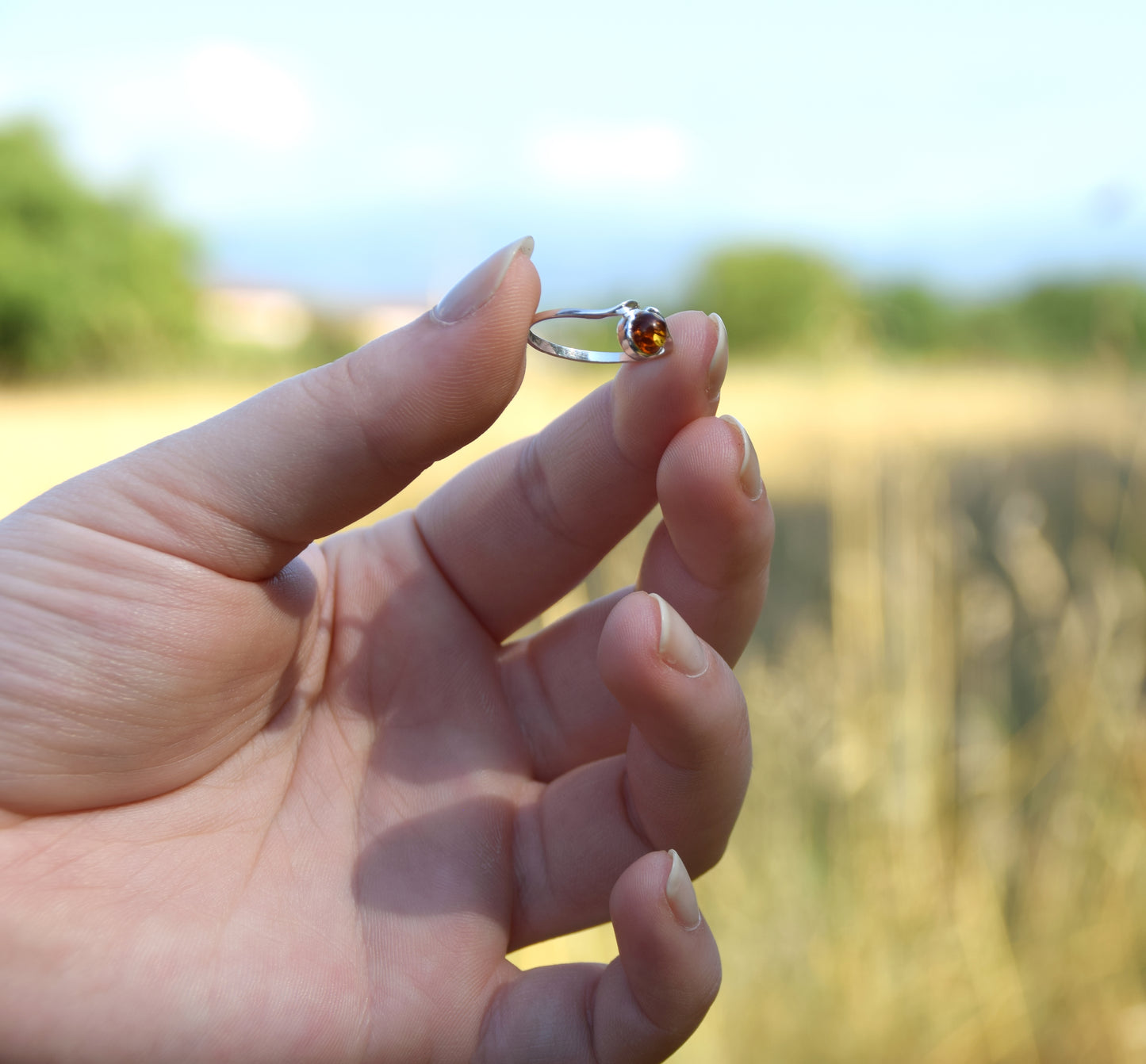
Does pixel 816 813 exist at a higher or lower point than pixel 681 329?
lower

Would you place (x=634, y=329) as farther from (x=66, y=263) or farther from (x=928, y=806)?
(x=66, y=263)

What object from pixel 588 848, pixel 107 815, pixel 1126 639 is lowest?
pixel 1126 639

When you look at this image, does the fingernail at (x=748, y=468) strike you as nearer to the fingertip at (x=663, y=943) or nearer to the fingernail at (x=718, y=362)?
the fingernail at (x=718, y=362)

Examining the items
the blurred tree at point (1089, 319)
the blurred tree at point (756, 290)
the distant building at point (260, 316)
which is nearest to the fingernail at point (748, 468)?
the blurred tree at point (1089, 319)

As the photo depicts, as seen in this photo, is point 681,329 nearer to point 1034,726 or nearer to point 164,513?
point 164,513

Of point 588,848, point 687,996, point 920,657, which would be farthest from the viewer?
point 920,657

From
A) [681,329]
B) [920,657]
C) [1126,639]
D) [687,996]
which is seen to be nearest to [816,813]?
[920,657]
